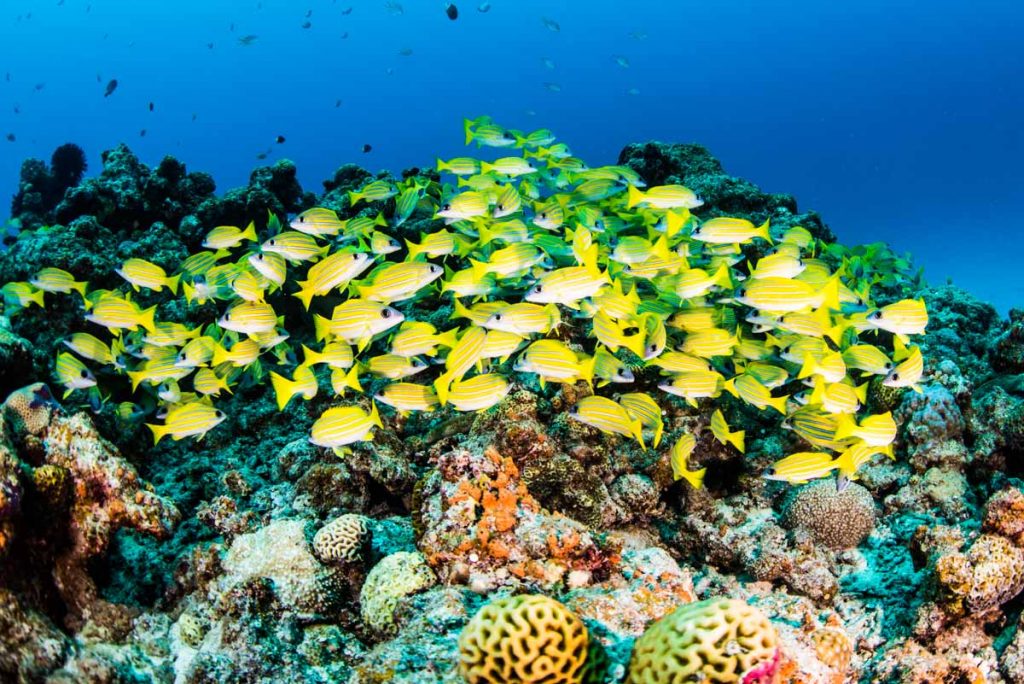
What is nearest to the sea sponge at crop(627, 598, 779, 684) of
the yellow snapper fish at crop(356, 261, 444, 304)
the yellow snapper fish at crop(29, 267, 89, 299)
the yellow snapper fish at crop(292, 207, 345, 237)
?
the yellow snapper fish at crop(356, 261, 444, 304)

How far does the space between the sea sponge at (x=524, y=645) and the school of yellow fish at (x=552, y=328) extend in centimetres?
206

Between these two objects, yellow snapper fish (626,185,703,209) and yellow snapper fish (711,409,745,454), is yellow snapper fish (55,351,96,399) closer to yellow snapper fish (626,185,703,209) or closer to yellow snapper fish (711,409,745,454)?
yellow snapper fish (626,185,703,209)

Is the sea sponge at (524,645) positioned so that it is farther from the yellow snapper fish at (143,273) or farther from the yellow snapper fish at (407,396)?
the yellow snapper fish at (143,273)

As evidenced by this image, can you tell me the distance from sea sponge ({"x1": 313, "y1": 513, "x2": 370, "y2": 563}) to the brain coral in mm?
3796

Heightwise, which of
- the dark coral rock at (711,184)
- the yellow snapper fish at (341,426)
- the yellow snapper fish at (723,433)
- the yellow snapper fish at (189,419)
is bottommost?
the yellow snapper fish at (189,419)

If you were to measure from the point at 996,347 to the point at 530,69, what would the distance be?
173 meters

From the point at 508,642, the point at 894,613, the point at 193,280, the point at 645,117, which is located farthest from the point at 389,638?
the point at 645,117

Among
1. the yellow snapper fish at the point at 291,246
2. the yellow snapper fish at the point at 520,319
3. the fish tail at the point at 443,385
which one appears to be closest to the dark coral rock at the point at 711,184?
the yellow snapper fish at the point at 520,319

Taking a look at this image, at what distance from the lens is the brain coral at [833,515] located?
541 centimetres

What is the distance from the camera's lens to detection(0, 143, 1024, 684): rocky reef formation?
3314mm

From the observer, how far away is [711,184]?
12.0 meters

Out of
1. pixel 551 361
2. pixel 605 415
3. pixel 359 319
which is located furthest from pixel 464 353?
pixel 605 415

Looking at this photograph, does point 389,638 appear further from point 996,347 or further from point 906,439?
point 996,347

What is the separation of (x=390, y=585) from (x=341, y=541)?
693 mm
